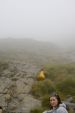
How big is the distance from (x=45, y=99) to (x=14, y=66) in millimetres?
9025

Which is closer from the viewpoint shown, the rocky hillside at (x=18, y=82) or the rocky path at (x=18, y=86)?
the rocky path at (x=18, y=86)

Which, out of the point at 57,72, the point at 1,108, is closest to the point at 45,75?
the point at 57,72

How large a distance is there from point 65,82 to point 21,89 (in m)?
3.01

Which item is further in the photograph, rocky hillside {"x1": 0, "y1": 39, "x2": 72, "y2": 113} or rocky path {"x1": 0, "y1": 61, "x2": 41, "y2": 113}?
rocky hillside {"x1": 0, "y1": 39, "x2": 72, "y2": 113}


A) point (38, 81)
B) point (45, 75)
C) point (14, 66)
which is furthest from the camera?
point (14, 66)

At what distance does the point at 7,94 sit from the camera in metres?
21.9

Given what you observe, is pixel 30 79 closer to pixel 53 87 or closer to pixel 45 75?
pixel 45 75

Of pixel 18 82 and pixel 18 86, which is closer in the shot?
pixel 18 86

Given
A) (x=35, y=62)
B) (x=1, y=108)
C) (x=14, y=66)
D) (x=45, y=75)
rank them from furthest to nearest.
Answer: (x=35, y=62) → (x=14, y=66) → (x=45, y=75) → (x=1, y=108)

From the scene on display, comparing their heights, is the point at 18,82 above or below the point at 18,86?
above

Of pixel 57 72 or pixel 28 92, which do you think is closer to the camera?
pixel 28 92

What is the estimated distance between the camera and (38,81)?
23.6 meters

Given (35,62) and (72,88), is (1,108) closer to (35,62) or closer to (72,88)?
(72,88)

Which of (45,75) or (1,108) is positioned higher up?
(45,75)
